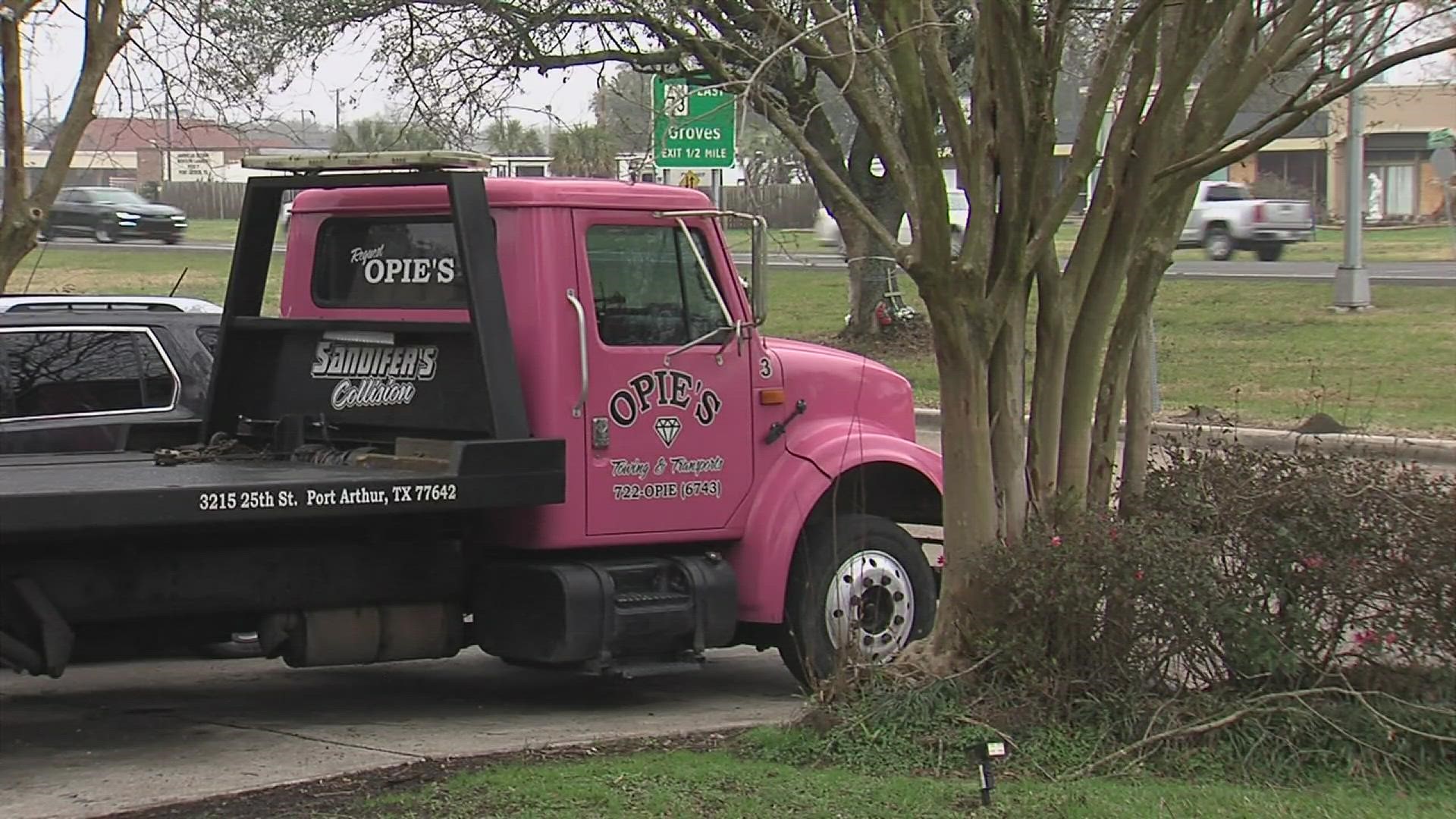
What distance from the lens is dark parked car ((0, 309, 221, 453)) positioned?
30.2 ft

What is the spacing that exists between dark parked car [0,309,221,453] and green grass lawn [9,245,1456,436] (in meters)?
1.43

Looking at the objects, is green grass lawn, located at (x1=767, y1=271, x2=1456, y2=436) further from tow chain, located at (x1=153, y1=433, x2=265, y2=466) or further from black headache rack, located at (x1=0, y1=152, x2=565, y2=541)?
tow chain, located at (x1=153, y1=433, x2=265, y2=466)

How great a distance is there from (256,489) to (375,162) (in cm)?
179

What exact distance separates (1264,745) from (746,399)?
2.89 meters

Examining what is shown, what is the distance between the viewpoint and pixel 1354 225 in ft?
81.1

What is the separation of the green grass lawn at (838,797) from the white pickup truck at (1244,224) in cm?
3374

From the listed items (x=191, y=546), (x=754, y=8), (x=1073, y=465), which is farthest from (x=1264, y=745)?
(x=191, y=546)

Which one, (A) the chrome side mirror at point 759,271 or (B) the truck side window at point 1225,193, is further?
(B) the truck side window at point 1225,193

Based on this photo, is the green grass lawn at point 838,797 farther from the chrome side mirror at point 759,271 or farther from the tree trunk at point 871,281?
the tree trunk at point 871,281

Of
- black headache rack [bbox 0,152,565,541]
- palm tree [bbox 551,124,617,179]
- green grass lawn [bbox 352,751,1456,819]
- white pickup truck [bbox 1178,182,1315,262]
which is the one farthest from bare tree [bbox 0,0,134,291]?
white pickup truck [bbox 1178,182,1315,262]

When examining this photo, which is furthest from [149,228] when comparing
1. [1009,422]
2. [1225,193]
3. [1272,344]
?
[1009,422]

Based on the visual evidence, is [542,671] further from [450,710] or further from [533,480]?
[533,480]

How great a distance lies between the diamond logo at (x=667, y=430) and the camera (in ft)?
26.9

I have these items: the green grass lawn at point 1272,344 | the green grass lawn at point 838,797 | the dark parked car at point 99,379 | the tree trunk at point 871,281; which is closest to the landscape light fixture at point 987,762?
the green grass lawn at point 838,797
